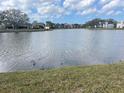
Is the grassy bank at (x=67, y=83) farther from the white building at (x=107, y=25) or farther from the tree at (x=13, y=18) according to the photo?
the white building at (x=107, y=25)

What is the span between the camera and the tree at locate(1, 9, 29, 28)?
117562 mm

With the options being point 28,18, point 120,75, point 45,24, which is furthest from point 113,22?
point 120,75

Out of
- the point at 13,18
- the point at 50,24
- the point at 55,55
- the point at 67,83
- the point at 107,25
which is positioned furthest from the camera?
the point at 107,25

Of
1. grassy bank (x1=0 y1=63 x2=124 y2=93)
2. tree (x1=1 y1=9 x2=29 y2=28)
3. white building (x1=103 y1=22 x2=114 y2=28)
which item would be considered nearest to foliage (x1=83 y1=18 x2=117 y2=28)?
white building (x1=103 y1=22 x2=114 y2=28)

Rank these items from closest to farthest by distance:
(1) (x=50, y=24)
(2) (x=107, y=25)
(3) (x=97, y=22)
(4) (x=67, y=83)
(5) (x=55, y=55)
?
(4) (x=67, y=83)
(5) (x=55, y=55)
(1) (x=50, y=24)
(2) (x=107, y=25)
(3) (x=97, y=22)

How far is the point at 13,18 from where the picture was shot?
395ft

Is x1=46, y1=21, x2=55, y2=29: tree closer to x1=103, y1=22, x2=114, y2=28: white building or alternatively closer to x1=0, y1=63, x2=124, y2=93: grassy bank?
x1=103, y1=22, x2=114, y2=28: white building

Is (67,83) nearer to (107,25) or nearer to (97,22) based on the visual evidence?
(107,25)

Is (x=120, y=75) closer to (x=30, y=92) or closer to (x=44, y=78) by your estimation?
(x=44, y=78)

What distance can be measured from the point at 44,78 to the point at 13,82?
3.34 ft

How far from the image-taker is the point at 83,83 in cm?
615

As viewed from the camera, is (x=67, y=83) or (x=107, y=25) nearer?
(x=67, y=83)

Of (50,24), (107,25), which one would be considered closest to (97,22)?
(107,25)

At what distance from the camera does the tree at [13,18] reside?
386 ft
